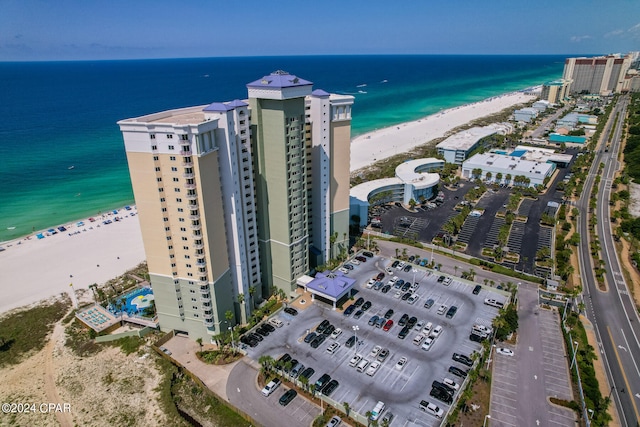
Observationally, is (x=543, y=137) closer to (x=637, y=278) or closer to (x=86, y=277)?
(x=637, y=278)

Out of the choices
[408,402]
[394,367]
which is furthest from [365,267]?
[408,402]

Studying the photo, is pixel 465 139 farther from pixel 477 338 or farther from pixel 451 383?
pixel 451 383

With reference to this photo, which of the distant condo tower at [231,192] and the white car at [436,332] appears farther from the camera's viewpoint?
the white car at [436,332]

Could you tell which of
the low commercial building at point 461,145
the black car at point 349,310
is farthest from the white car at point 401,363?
the low commercial building at point 461,145

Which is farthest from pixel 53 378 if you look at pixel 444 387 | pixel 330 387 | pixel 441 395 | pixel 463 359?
pixel 463 359

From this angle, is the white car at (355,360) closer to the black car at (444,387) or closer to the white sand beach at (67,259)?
the black car at (444,387)

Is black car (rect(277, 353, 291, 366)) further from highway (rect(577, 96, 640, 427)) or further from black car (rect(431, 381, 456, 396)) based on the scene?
highway (rect(577, 96, 640, 427))
